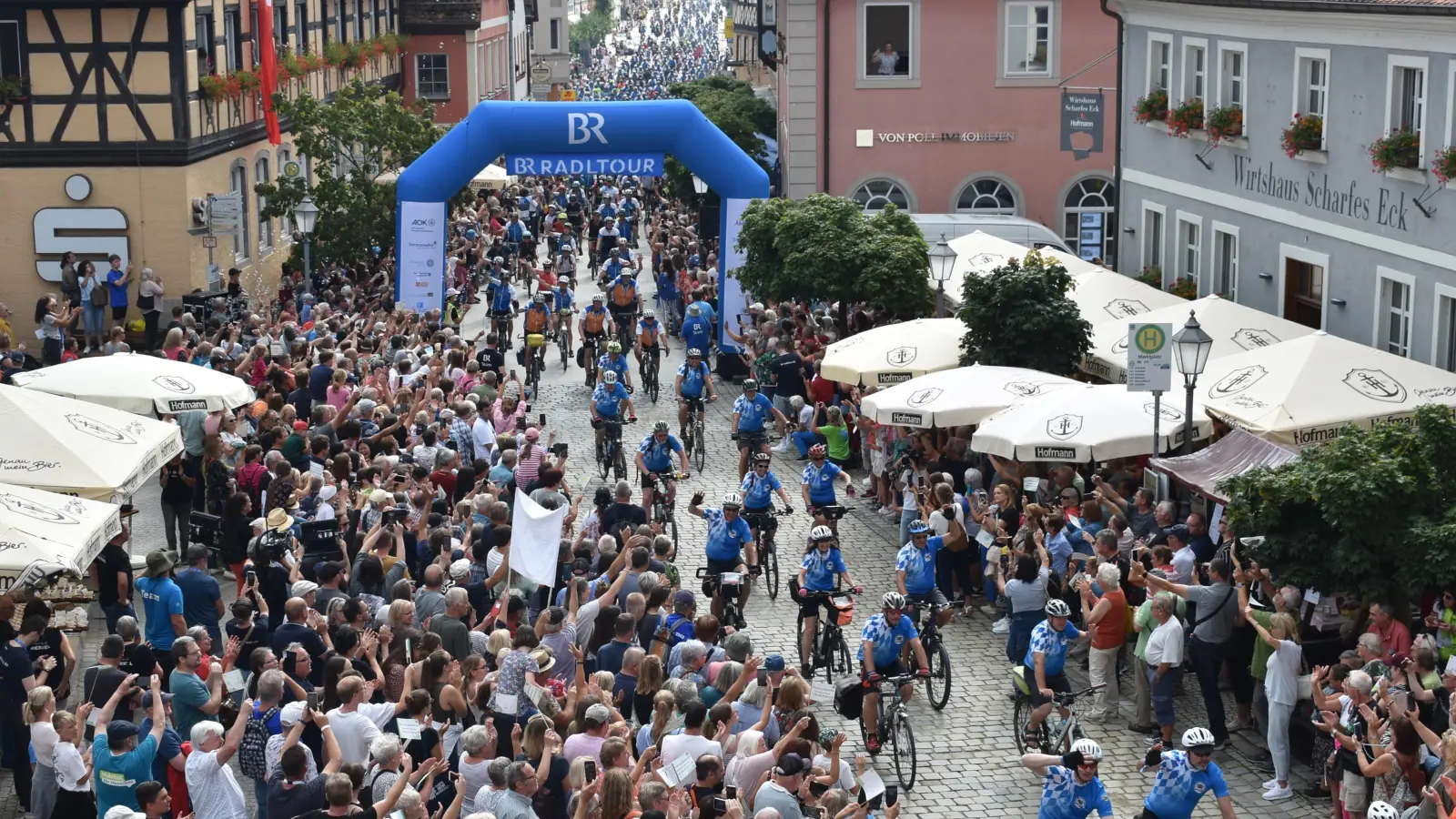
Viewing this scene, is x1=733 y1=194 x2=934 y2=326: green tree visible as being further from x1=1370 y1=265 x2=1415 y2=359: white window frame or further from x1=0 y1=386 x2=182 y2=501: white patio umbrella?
x1=0 y1=386 x2=182 y2=501: white patio umbrella

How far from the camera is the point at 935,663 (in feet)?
51.5

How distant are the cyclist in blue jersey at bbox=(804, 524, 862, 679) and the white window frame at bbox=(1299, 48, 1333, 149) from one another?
996 centimetres

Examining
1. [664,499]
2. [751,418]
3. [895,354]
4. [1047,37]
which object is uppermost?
[1047,37]

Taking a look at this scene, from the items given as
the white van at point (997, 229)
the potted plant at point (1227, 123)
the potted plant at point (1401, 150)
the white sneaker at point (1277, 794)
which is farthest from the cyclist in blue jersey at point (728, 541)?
the white van at point (997, 229)

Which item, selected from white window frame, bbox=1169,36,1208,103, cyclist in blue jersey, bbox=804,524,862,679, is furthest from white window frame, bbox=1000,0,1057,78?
cyclist in blue jersey, bbox=804,524,862,679

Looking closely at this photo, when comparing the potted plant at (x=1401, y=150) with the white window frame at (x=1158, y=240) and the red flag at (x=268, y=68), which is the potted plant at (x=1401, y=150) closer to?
the white window frame at (x=1158, y=240)

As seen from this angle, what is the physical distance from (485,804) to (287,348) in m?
15.3

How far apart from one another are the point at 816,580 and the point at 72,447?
18.8ft

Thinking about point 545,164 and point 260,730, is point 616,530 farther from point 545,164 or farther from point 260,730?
point 545,164

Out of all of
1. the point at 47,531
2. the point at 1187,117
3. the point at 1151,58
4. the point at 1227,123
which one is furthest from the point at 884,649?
the point at 1151,58

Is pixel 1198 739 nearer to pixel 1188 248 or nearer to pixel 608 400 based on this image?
pixel 608 400

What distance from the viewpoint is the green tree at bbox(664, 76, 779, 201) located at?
1826 inches

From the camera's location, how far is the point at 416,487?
17.1 metres

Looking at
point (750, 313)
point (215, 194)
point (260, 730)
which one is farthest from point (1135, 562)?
point (215, 194)
